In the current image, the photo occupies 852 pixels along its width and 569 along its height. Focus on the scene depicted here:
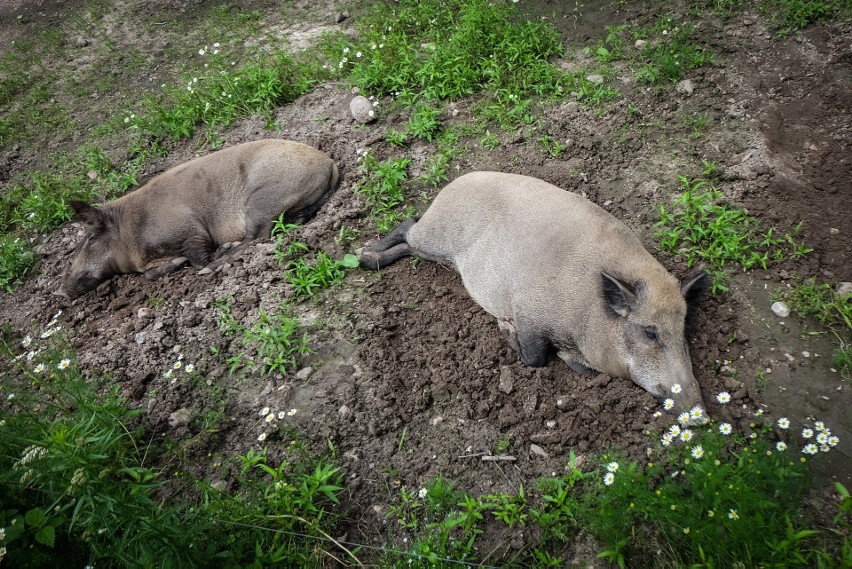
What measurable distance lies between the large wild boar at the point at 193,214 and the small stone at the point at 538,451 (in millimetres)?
3436

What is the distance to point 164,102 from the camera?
761 centimetres

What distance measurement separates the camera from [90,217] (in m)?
5.86

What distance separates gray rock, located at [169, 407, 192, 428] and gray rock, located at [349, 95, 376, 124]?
3.67m

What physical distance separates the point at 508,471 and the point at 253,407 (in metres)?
1.87

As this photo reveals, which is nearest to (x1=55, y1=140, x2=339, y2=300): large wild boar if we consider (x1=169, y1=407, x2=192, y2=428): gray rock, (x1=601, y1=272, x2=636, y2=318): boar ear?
(x1=169, y1=407, x2=192, y2=428): gray rock

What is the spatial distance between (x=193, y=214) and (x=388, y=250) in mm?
2361

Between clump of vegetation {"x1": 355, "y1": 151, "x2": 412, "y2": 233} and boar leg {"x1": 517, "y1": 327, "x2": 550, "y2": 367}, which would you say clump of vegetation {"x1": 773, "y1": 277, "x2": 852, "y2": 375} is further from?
clump of vegetation {"x1": 355, "y1": 151, "x2": 412, "y2": 233}

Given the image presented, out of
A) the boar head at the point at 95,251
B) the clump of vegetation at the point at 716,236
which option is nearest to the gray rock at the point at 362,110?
the boar head at the point at 95,251

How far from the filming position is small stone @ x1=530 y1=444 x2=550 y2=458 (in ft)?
11.3

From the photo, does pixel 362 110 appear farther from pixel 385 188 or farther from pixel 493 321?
pixel 493 321

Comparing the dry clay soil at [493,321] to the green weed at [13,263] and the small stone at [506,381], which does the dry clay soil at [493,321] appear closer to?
the small stone at [506,381]

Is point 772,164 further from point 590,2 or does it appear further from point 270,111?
point 270,111

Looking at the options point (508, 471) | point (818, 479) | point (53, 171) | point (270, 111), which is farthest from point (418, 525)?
point (53, 171)

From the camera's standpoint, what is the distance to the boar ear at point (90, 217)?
226 inches
